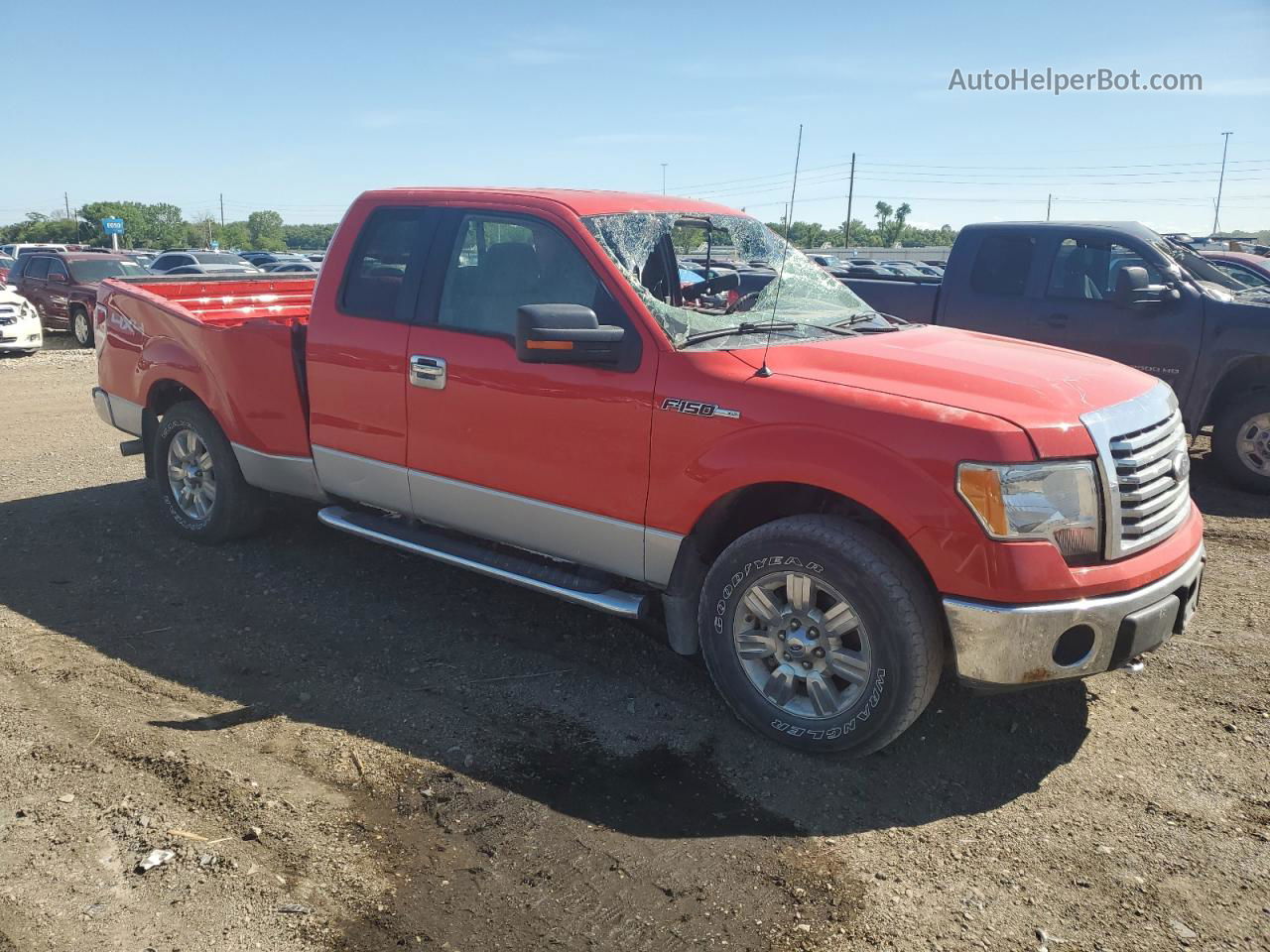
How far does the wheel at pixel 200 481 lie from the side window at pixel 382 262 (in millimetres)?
1447

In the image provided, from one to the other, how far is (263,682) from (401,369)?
5.02ft

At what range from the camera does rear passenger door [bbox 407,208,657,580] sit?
4250mm

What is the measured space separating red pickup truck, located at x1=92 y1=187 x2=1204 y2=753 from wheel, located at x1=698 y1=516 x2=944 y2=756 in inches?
0.4

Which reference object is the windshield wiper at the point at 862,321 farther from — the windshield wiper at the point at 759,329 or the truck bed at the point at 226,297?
the truck bed at the point at 226,297

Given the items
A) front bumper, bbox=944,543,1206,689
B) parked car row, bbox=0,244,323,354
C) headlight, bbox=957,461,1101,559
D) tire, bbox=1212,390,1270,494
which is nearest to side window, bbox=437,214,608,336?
headlight, bbox=957,461,1101,559

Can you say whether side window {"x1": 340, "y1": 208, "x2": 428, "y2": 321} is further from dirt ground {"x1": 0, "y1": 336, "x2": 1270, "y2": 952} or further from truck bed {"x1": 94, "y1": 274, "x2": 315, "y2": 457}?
dirt ground {"x1": 0, "y1": 336, "x2": 1270, "y2": 952}

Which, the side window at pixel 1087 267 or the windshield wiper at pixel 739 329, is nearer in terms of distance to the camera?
the windshield wiper at pixel 739 329

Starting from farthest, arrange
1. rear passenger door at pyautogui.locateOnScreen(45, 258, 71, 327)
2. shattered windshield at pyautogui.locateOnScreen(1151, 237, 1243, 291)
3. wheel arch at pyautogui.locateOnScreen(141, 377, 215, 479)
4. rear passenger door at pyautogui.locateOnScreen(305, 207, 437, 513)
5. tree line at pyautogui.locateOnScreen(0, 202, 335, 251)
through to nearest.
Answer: tree line at pyautogui.locateOnScreen(0, 202, 335, 251) < rear passenger door at pyautogui.locateOnScreen(45, 258, 71, 327) < shattered windshield at pyautogui.locateOnScreen(1151, 237, 1243, 291) < wheel arch at pyautogui.locateOnScreen(141, 377, 215, 479) < rear passenger door at pyautogui.locateOnScreen(305, 207, 437, 513)

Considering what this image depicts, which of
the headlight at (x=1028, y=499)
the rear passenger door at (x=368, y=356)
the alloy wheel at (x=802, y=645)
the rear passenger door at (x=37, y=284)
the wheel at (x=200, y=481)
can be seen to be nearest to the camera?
the headlight at (x=1028, y=499)

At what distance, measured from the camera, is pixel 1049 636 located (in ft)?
11.4

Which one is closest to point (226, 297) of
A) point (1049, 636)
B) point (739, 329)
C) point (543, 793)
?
point (739, 329)

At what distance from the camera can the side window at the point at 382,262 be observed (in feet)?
16.5

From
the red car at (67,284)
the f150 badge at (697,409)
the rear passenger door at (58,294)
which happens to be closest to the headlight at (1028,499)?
the f150 badge at (697,409)

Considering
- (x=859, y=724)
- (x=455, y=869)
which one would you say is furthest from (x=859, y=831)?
(x=455, y=869)
